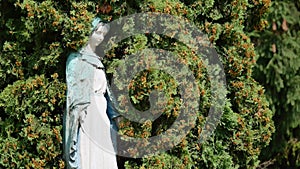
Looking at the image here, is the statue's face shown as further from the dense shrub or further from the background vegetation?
the dense shrub

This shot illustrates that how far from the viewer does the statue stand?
485 centimetres

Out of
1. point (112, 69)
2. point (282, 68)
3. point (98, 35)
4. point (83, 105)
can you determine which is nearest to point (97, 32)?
point (98, 35)

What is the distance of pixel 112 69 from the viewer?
5289mm

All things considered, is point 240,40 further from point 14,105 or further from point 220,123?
point 14,105

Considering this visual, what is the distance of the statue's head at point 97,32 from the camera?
5.11 metres

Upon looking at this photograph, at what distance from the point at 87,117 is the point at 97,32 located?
0.69 metres

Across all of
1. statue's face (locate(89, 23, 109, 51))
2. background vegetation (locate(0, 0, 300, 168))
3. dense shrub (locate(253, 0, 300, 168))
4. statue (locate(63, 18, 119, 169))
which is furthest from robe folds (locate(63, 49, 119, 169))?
dense shrub (locate(253, 0, 300, 168))

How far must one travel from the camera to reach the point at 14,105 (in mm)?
5383

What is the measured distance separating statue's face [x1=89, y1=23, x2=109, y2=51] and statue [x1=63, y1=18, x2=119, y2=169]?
10 cm

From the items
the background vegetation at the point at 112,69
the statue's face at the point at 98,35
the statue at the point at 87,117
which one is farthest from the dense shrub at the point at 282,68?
the statue at the point at 87,117

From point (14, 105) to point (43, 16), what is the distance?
78cm

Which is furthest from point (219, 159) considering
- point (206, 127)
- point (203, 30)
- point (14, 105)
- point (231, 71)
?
point (14, 105)

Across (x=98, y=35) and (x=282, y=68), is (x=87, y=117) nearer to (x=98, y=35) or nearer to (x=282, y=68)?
(x=98, y=35)

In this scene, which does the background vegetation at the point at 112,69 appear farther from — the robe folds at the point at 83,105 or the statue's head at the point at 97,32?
the robe folds at the point at 83,105
